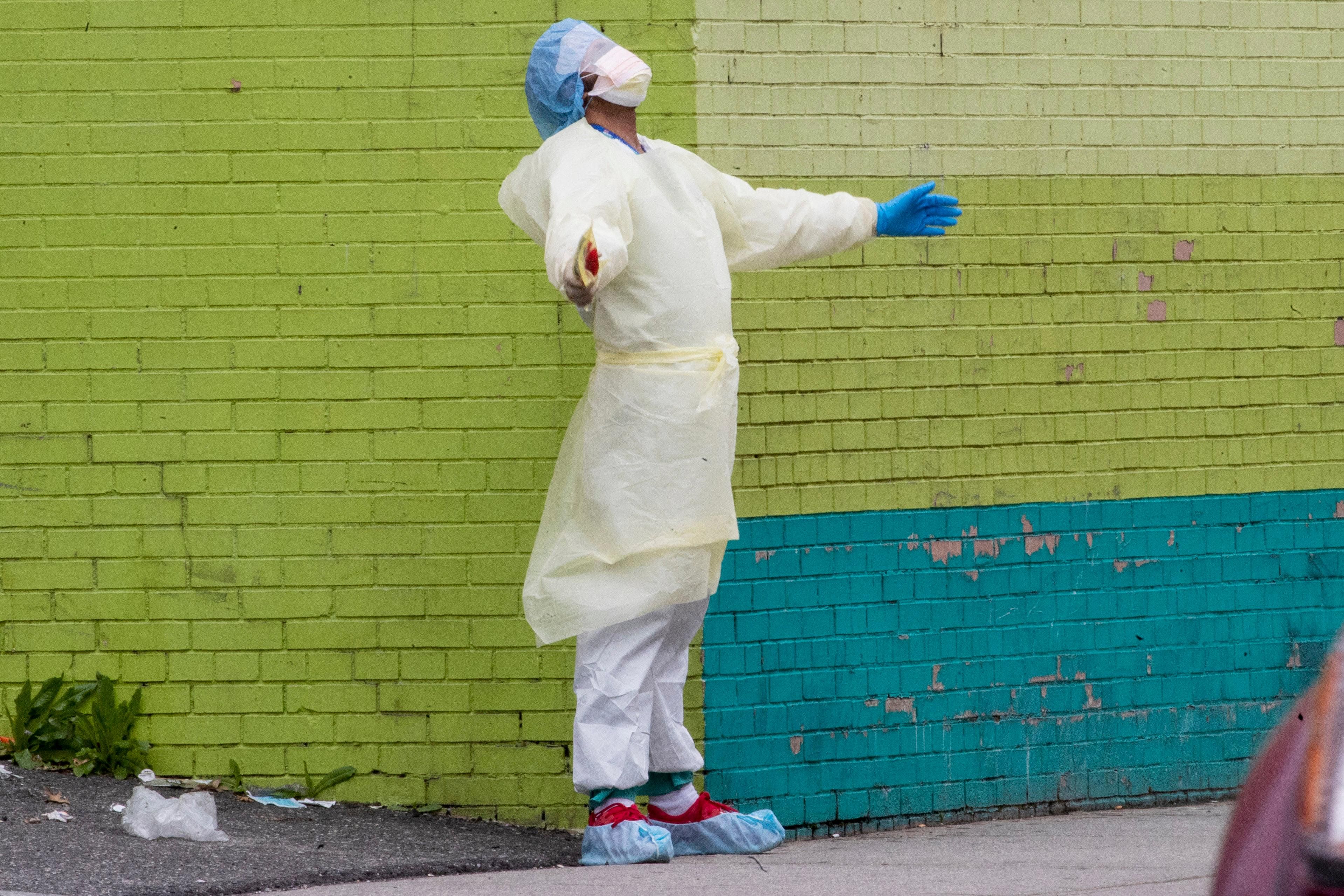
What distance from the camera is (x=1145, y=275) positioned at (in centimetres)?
520

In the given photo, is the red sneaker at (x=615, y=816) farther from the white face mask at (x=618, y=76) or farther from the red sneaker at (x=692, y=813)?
the white face mask at (x=618, y=76)

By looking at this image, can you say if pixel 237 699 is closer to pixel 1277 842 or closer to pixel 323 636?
pixel 323 636

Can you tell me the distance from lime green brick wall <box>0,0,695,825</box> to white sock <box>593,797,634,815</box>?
25.7 inches

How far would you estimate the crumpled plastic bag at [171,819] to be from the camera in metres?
4.19

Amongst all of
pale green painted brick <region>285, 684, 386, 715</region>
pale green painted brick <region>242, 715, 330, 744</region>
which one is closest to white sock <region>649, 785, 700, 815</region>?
pale green painted brick <region>285, 684, 386, 715</region>

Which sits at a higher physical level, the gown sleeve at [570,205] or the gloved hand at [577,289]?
the gown sleeve at [570,205]

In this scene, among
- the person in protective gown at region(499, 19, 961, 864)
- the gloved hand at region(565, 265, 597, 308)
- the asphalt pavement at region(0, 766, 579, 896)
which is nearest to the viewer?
the gloved hand at region(565, 265, 597, 308)

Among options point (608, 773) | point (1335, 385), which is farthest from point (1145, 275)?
point (608, 773)

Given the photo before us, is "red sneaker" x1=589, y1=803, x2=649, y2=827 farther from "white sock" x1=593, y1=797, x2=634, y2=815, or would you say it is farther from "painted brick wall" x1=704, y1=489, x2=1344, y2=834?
"painted brick wall" x1=704, y1=489, x2=1344, y2=834

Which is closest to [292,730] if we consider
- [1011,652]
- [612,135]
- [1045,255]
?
[612,135]

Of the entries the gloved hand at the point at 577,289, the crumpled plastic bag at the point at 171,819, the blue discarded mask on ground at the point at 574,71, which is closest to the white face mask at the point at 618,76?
the blue discarded mask on ground at the point at 574,71

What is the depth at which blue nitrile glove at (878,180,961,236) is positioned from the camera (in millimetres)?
4402

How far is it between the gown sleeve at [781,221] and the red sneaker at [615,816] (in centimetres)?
162

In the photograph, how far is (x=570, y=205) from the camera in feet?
12.5
